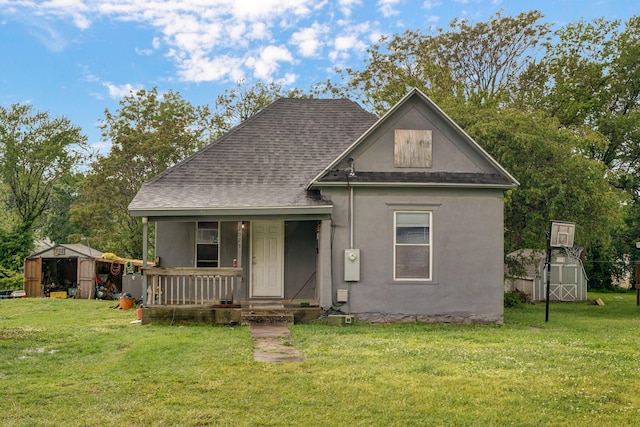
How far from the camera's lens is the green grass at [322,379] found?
5.49 metres

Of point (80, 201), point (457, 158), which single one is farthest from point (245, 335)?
point (80, 201)

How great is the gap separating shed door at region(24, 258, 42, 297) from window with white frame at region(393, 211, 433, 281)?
50.8 feet

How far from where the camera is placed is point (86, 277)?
21.0 metres

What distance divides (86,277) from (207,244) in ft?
29.6

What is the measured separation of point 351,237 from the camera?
1260cm

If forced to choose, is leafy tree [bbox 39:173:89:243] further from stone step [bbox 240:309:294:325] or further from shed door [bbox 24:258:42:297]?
stone step [bbox 240:309:294:325]

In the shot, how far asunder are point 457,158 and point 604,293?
23.0 m

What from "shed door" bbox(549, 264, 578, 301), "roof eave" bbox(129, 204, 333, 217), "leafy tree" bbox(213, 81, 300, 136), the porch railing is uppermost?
"leafy tree" bbox(213, 81, 300, 136)

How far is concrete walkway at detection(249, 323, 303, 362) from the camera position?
841 cm

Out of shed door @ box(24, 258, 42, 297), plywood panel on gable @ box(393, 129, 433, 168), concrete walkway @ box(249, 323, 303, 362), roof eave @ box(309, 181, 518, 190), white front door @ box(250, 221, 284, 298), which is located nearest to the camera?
concrete walkway @ box(249, 323, 303, 362)

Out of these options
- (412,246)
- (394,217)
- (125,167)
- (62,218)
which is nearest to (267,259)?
(394,217)

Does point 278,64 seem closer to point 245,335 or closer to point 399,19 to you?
point 399,19

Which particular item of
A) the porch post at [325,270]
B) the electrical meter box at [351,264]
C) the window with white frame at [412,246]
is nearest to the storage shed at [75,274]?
the porch post at [325,270]

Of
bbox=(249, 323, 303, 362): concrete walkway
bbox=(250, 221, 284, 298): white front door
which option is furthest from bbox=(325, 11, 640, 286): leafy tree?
bbox=(249, 323, 303, 362): concrete walkway
